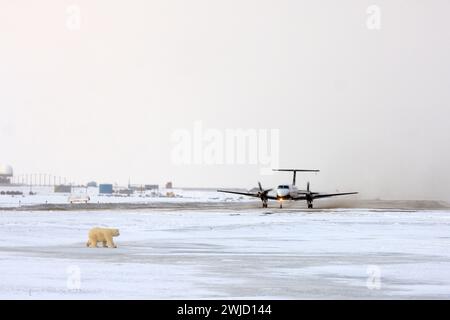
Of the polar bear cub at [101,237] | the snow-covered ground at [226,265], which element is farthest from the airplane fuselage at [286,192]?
the polar bear cub at [101,237]

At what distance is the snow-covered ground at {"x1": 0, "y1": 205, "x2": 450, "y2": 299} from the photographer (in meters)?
18.1

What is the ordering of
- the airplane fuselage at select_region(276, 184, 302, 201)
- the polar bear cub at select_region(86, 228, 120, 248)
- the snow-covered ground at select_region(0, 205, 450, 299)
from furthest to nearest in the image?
the airplane fuselage at select_region(276, 184, 302, 201), the polar bear cub at select_region(86, 228, 120, 248), the snow-covered ground at select_region(0, 205, 450, 299)

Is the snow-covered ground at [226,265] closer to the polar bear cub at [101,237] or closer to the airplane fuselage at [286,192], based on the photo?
the polar bear cub at [101,237]

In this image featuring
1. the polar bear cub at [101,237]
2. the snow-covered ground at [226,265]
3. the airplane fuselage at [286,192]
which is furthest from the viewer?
the airplane fuselage at [286,192]

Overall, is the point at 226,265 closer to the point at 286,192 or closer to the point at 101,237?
the point at 101,237

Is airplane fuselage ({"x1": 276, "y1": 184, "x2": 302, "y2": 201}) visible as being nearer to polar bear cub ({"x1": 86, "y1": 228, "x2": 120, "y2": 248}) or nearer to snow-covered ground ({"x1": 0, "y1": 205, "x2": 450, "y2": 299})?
snow-covered ground ({"x1": 0, "y1": 205, "x2": 450, "y2": 299})

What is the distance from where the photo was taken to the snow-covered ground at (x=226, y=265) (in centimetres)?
1814

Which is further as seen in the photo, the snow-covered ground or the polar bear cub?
the polar bear cub

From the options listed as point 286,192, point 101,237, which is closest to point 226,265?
point 101,237

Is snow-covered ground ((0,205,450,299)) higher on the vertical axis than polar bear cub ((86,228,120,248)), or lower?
lower

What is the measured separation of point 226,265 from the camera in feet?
79.0

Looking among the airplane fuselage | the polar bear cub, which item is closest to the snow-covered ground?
the polar bear cub
